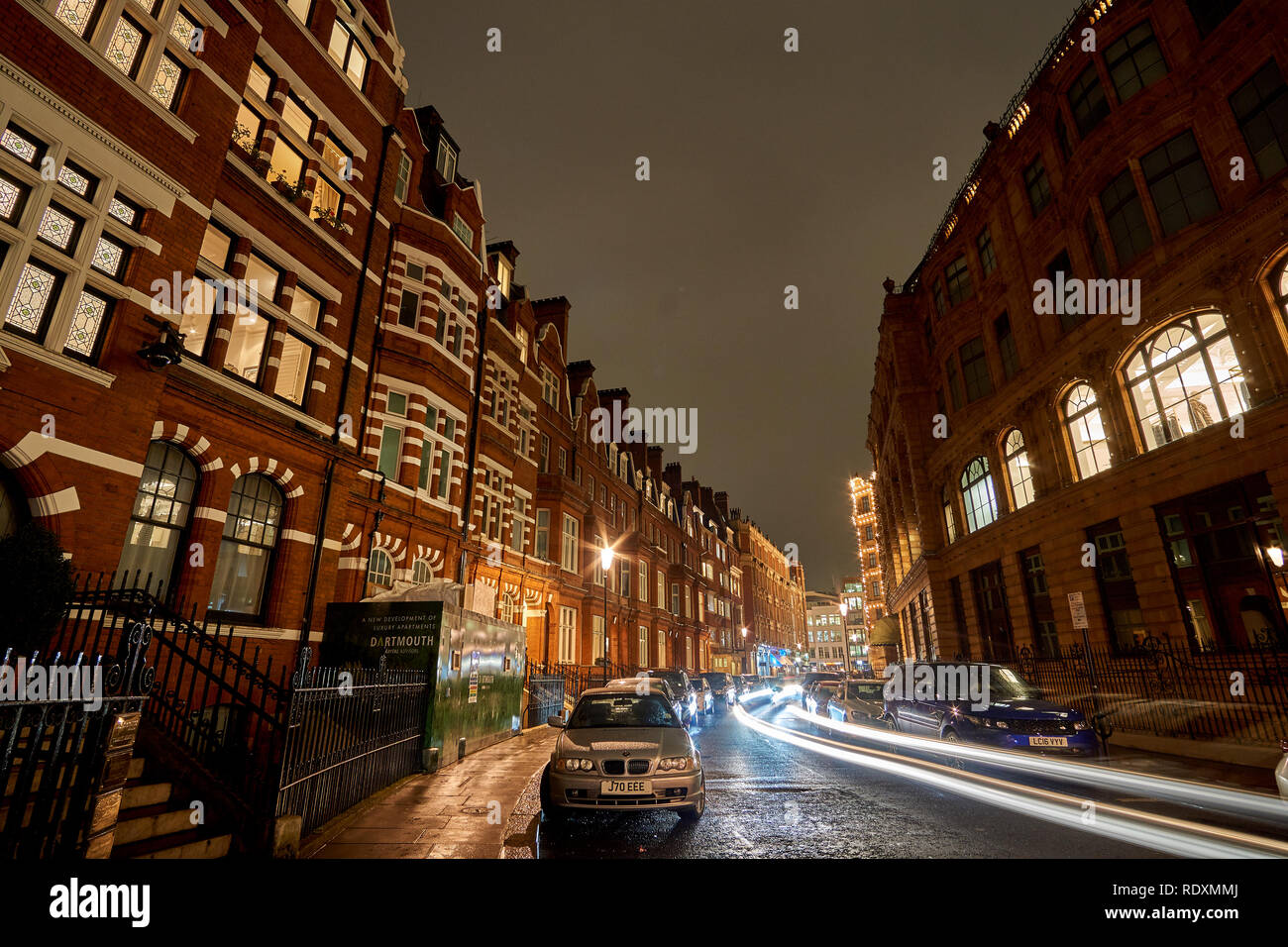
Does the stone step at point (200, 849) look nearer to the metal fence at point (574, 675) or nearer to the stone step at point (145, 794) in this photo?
the stone step at point (145, 794)

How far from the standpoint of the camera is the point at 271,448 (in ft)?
37.9

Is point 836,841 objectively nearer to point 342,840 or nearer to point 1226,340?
point 342,840

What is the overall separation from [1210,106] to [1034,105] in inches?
278

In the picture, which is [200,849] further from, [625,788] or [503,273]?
[503,273]

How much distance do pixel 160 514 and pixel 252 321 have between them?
455cm

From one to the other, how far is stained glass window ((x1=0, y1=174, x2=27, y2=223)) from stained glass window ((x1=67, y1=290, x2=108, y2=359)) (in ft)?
3.64

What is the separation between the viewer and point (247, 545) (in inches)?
444

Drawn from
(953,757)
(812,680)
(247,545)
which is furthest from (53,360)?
(812,680)

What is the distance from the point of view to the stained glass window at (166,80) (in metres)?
9.77

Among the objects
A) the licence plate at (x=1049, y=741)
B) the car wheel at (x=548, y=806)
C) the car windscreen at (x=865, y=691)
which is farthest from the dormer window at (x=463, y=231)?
the licence plate at (x=1049, y=741)

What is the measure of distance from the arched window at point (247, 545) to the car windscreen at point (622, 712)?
278 inches

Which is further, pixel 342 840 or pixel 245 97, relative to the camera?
pixel 245 97

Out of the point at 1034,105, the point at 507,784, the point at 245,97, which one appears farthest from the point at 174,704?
the point at 1034,105
